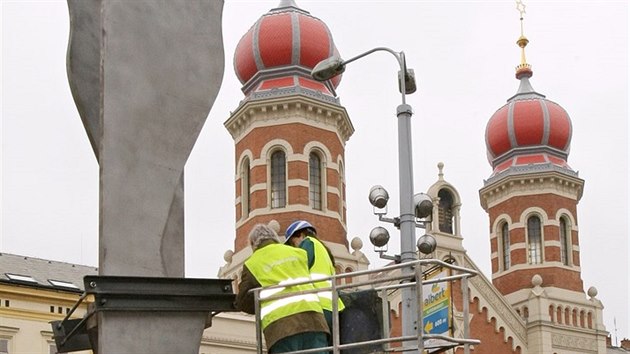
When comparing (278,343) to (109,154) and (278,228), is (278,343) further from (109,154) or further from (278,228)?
(278,228)

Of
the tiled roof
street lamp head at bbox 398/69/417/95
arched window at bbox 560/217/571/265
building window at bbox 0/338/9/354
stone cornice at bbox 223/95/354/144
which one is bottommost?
building window at bbox 0/338/9/354

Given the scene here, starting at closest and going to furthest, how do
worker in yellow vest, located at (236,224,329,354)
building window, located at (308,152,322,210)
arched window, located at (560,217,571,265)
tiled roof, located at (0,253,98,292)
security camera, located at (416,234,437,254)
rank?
1. worker in yellow vest, located at (236,224,329,354)
2. security camera, located at (416,234,437,254)
3. tiled roof, located at (0,253,98,292)
4. building window, located at (308,152,322,210)
5. arched window, located at (560,217,571,265)

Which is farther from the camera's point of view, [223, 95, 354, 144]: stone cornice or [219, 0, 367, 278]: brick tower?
[223, 95, 354, 144]: stone cornice

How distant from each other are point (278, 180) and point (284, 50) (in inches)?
168

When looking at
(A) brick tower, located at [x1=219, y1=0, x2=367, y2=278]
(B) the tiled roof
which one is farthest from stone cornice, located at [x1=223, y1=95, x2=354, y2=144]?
(B) the tiled roof

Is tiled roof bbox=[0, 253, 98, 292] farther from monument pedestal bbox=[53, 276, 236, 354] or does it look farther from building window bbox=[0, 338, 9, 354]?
monument pedestal bbox=[53, 276, 236, 354]

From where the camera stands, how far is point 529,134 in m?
46.1

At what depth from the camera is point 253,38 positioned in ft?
132

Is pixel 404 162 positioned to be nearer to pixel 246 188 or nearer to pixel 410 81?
pixel 410 81

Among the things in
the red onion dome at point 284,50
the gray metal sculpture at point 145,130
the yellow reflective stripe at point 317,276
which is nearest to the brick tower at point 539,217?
the red onion dome at point 284,50

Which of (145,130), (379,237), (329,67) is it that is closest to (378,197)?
(379,237)

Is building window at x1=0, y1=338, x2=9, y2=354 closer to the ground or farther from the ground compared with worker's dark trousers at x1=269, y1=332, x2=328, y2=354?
farther from the ground

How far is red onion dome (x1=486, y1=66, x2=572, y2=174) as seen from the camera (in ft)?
151

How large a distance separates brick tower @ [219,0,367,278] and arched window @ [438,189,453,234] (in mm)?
4359
